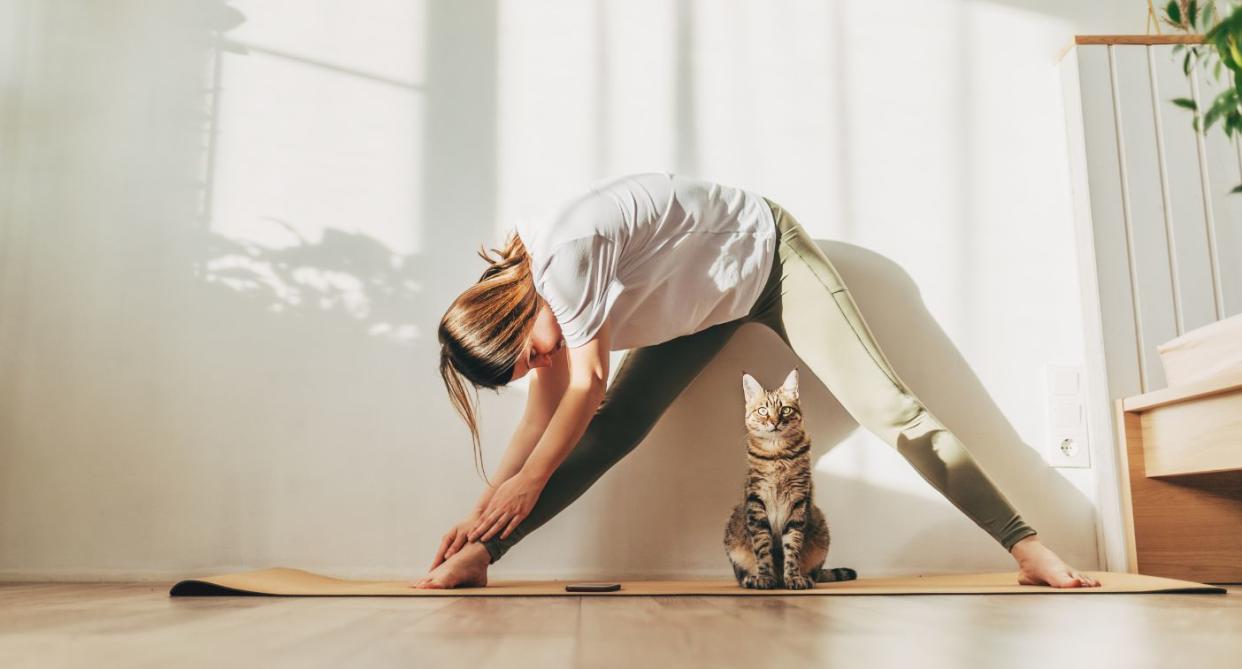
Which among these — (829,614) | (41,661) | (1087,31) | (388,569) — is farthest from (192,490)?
(1087,31)

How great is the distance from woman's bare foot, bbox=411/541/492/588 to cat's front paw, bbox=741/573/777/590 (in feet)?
1.94

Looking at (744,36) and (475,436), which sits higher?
(744,36)

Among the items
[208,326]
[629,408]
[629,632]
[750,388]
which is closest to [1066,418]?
[750,388]

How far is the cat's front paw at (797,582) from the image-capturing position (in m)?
1.95

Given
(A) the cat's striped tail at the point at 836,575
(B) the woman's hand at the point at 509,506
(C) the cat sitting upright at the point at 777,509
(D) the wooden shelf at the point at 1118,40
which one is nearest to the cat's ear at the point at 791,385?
(C) the cat sitting upright at the point at 777,509

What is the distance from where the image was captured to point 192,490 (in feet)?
7.89

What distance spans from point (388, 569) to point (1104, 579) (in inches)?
68.7

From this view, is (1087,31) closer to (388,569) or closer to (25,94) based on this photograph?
(388,569)

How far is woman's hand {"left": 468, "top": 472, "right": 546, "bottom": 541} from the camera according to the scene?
199cm

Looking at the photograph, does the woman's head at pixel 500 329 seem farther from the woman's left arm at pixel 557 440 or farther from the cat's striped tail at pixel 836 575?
the cat's striped tail at pixel 836 575

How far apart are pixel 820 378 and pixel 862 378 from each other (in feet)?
0.36

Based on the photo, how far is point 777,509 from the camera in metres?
2.10

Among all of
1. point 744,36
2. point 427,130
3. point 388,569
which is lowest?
point 388,569

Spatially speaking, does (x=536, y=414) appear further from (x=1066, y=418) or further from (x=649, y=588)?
(x=1066, y=418)
